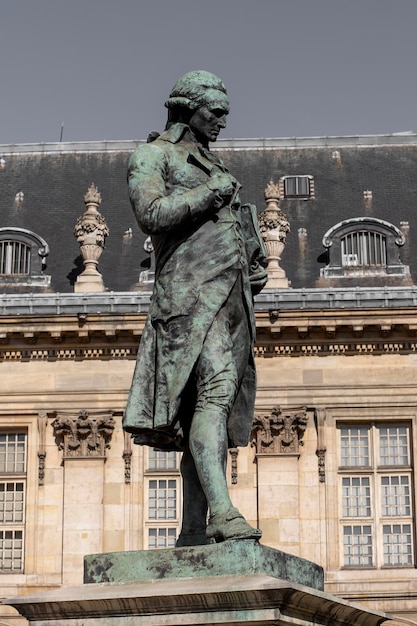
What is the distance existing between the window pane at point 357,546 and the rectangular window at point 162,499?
339 cm

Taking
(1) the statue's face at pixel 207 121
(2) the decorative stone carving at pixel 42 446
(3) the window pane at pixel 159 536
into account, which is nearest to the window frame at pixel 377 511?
(3) the window pane at pixel 159 536

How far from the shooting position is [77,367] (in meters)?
35.5

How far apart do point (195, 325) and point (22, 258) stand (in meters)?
29.2

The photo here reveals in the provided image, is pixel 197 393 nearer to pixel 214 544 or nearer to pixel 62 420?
pixel 214 544

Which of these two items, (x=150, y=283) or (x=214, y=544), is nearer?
(x=214, y=544)

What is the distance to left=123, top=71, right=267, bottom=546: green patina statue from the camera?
27.7 ft

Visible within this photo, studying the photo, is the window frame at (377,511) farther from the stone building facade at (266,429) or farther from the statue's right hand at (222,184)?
the statue's right hand at (222,184)

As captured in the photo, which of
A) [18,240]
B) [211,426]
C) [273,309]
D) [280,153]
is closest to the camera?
[211,426]

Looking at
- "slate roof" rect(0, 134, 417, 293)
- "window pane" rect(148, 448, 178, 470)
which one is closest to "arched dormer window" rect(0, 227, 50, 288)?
"slate roof" rect(0, 134, 417, 293)

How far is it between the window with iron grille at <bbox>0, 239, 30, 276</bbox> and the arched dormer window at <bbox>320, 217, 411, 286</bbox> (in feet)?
20.9

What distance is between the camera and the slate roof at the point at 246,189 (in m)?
37.2

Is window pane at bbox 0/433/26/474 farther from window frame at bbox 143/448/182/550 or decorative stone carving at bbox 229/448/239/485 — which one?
decorative stone carving at bbox 229/448/239/485

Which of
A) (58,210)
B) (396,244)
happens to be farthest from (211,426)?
(58,210)

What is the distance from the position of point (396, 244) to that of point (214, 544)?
29215mm
